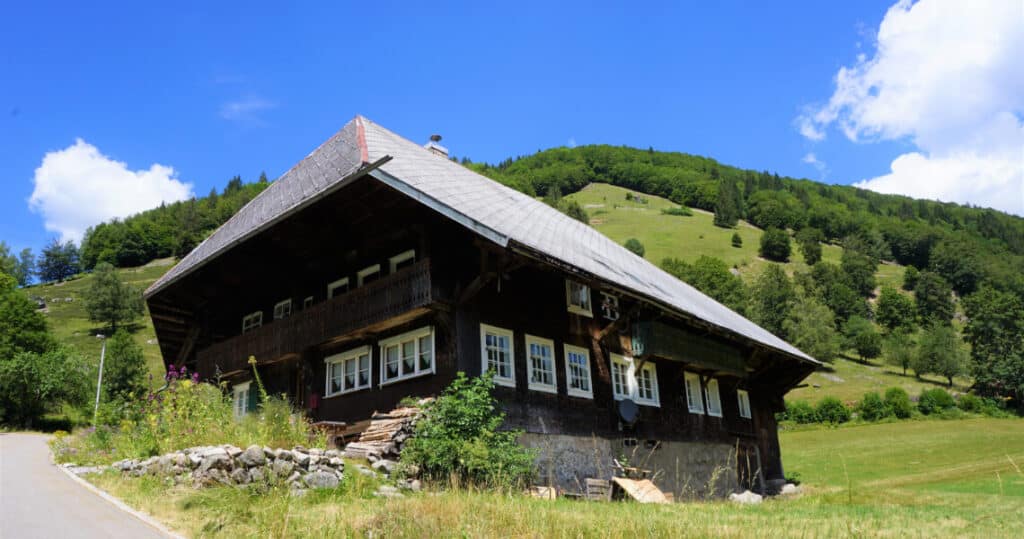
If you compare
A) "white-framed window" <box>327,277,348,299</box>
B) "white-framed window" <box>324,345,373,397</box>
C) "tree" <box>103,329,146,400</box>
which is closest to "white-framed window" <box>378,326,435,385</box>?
"white-framed window" <box>324,345,373,397</box>

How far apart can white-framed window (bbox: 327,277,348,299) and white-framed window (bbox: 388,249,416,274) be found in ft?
6.61

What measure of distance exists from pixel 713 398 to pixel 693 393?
1.72 metres

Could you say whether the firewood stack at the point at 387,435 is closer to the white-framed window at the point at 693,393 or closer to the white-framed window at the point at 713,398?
the white-framed window at the point at 693,393

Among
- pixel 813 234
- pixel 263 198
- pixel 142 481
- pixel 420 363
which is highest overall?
pixel 813 234

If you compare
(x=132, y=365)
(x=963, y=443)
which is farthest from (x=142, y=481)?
(x=132, y=365)

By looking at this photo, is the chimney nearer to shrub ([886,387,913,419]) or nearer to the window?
the window

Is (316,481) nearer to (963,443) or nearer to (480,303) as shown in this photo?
(480,303)

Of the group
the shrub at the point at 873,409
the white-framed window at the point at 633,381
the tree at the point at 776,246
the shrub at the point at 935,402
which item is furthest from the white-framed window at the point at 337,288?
the tree at the point at 776,246

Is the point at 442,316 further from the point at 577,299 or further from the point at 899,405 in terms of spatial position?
the point at 899,405

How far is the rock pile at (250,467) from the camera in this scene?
1237 cm

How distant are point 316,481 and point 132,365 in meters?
64.7

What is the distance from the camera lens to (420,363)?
1830 cm

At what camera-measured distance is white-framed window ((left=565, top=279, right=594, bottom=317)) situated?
2138 cm

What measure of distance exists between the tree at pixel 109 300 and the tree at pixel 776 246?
363ft
